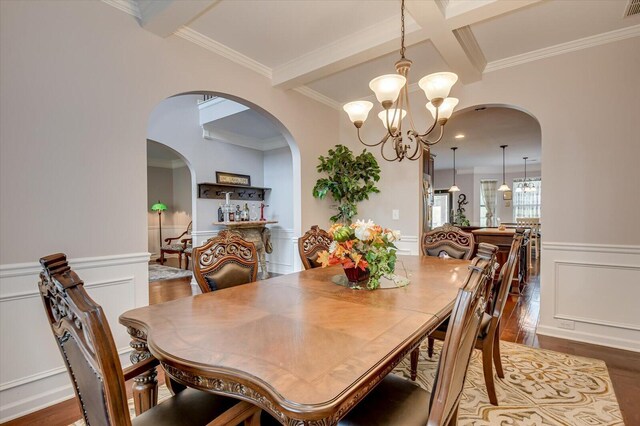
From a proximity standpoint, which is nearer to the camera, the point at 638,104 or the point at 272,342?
the point at 272,342

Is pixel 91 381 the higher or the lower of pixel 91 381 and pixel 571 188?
the lower

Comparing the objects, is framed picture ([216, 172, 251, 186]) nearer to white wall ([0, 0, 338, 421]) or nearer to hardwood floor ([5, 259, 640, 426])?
hardwood floor ([5, 259, 640, 426])

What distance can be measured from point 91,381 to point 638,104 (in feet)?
13.2

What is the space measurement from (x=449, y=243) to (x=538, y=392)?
1.26 m

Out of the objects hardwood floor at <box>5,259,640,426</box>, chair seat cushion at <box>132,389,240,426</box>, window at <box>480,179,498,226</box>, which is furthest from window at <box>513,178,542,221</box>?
chair seat cushion at <box>132,389,240,426</box>

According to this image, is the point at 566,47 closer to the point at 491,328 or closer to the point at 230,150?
the point at 491,328

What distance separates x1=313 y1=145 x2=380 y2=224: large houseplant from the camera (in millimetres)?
4059

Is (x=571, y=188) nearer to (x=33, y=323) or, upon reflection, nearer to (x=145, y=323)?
(x=145, y=323)

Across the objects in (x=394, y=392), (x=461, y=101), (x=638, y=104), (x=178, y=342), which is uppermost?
(x=461, y=101)

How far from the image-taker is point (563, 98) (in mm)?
2980

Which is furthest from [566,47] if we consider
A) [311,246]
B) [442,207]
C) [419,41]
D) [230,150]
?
[442,207]

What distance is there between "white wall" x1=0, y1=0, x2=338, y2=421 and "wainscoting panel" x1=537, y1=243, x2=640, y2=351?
3.70m

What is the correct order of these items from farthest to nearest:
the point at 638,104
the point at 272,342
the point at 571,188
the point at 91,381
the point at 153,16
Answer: the point at 571,188 → the point at 638,104 → the point at 153,16 → the point at 272,342 → the point at 91,381

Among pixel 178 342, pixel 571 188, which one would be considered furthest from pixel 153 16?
pixel 571 188
